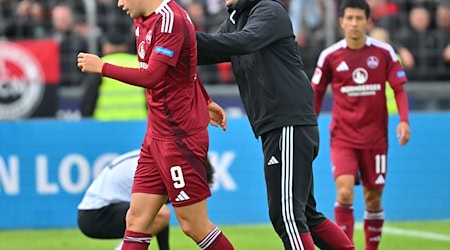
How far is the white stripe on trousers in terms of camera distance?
7016 mm

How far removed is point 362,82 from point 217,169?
3.39 metres

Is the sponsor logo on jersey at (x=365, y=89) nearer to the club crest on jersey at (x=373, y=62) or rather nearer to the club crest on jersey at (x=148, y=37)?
the club crest on jersey at (x=373, y=62)

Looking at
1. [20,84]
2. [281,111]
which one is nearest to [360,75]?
[281,111]

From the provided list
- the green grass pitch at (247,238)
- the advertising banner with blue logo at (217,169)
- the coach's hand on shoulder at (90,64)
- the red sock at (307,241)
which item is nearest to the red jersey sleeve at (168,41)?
the coach's hand on shoulder at (90,64)

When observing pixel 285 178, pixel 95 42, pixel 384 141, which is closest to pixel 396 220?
pixel 384 141

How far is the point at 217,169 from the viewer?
12461mm

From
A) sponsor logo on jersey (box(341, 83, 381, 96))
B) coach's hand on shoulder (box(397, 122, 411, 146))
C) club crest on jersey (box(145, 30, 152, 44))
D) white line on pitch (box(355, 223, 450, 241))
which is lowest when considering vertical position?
white line on pitch (box(355, 223, 450, 241))

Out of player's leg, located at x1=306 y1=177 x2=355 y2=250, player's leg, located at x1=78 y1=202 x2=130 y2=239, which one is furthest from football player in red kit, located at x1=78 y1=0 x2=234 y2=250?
player's leg, located at x1=78 y1=202 x2=130 y2=239

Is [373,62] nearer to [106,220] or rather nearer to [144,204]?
[106,220]

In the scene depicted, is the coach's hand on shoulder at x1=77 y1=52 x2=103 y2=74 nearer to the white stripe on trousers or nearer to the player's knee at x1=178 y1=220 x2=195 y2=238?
the player's knee at x1=178 y1=220 x2=195 y2=238

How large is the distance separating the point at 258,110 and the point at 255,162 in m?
5.39

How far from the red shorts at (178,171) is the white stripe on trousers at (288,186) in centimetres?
51

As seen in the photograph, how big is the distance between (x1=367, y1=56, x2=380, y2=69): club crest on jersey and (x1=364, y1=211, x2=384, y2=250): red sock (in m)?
1.27

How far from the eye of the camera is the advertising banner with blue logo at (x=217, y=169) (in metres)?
12.2
